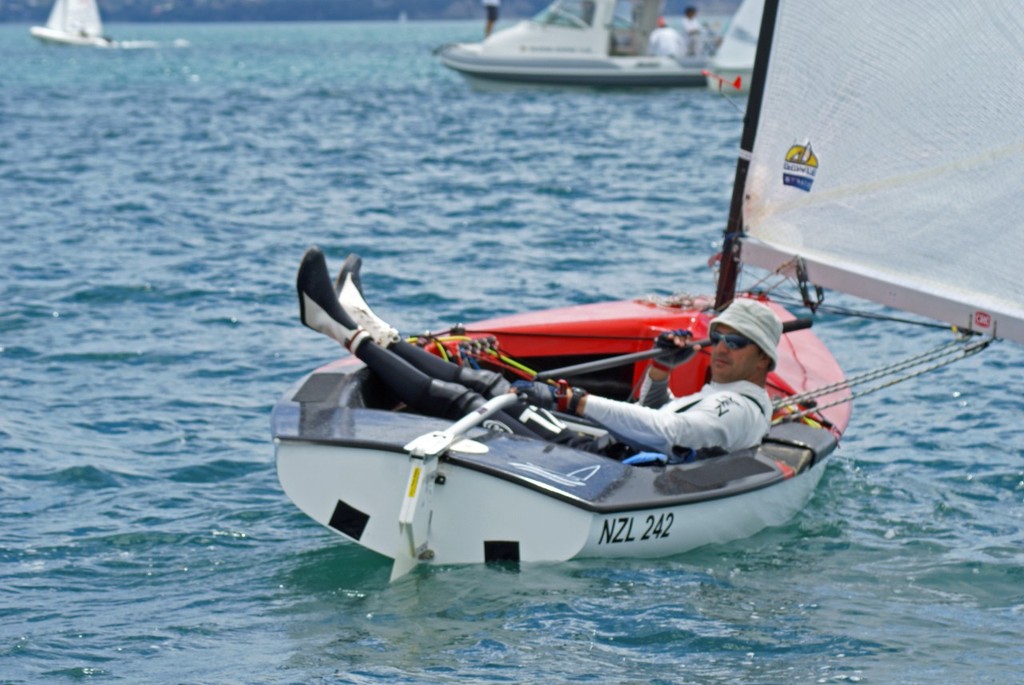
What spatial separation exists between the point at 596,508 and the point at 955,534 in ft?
6.79

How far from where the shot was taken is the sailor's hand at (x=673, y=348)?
6332 mm

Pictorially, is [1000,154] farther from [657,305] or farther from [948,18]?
[657,305]

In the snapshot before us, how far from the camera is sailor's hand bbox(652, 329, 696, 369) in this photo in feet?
20.8

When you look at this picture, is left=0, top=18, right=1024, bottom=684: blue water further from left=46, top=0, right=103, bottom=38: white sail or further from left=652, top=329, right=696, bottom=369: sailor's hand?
left=46, top=0, right=103, bottom=38: white sail

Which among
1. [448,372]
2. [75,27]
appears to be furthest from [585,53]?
[75,27]

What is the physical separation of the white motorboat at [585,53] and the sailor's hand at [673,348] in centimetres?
2264

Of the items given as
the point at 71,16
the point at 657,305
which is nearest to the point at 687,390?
the point at 657,305

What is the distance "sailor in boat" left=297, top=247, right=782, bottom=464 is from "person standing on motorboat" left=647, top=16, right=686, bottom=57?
2417 centimetres

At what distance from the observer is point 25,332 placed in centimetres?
1014

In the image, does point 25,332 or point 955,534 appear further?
point 25,332

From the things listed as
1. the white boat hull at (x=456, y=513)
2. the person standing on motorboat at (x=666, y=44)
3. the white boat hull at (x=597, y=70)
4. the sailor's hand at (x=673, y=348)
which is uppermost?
the person standing on motorboat at (x=666, y=44)

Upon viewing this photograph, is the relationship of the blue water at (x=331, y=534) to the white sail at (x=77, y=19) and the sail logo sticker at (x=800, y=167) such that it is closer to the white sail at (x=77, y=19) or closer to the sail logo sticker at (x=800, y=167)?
the sail logo sticker at (x=800, y=167)

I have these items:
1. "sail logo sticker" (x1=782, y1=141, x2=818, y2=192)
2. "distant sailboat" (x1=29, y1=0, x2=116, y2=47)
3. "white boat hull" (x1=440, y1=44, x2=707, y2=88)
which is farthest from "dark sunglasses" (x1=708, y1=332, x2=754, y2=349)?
"distant sailboat" (x1=29, y1=0, x2=116, y2=47)

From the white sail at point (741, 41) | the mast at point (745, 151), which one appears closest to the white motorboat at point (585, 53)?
the white sail at point (741, 41)
